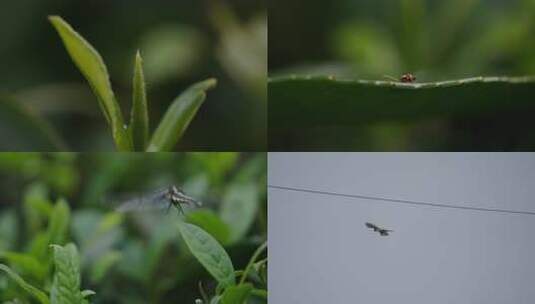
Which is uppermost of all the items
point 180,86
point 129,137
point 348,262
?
point 180,86

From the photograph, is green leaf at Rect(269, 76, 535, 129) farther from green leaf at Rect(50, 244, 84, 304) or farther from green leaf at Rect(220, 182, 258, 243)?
green leaf at Rect(50, 244, 84, 304)

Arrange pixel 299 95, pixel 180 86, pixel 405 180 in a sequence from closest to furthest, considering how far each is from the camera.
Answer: pixel 299 95 < pixel 405 180 < pixel 180 86

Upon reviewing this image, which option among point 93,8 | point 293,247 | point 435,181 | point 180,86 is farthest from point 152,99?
point 435,181

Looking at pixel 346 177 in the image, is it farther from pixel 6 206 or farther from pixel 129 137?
pixel 6 206

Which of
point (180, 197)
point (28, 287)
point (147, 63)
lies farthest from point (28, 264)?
point (147, 63)

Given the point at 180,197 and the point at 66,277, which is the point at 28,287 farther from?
the point at 180,197

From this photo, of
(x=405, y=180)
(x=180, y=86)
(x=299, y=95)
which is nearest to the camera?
(x=299, y=95)
